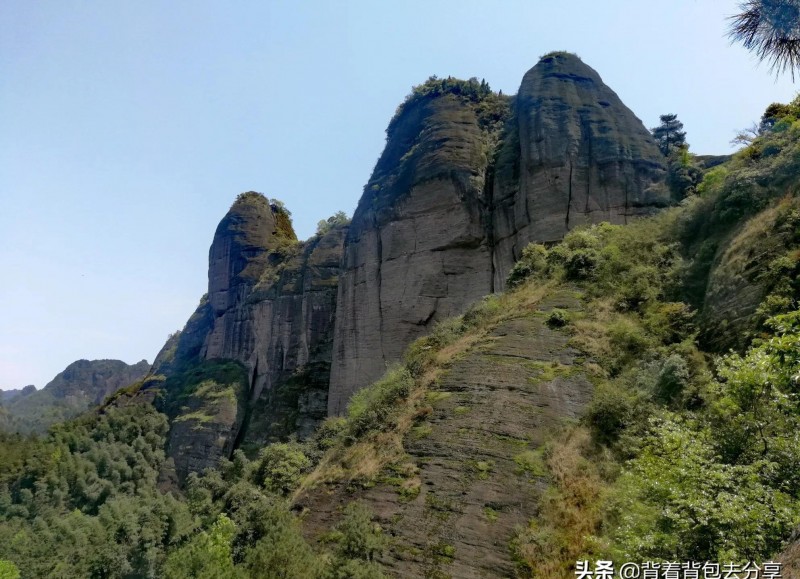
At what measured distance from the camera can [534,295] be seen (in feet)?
72.8

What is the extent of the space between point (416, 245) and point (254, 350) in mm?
22293

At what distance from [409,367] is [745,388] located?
12944 millimetres

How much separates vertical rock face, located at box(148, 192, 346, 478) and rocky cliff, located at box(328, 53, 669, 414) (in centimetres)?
747

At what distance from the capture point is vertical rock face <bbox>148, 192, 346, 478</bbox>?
42.6 metres

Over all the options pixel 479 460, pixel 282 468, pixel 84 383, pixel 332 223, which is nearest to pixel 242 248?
pixel 332 223

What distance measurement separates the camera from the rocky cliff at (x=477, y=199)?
29.7 metres

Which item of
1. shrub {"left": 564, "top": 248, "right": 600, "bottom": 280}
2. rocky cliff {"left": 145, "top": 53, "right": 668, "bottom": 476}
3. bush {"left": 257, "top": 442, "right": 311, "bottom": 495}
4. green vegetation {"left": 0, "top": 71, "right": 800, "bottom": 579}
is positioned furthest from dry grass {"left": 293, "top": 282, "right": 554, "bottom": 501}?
rocky cliff {"left": 145, "top": 53, "right": 668, "bottom": 476}

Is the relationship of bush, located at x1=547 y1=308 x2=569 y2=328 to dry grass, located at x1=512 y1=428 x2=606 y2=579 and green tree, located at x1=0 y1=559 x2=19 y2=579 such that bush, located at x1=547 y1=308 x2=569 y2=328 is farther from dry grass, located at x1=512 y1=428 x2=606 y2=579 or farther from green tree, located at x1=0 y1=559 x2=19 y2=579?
green tree, located at x1=0 y1=559 x2=19 y2=579

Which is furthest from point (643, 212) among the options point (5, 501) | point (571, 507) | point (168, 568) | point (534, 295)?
point (5, 501)

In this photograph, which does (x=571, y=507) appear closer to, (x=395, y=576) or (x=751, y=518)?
(x=395, y=576)

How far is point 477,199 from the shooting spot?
1292 inches

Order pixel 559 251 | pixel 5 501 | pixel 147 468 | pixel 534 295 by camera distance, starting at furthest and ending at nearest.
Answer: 1. pixel 147 468
2. pixel 5 501
3. pixel 559 251
4. pixel 534 295

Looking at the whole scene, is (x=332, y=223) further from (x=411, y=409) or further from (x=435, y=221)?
(x=411, y=409)

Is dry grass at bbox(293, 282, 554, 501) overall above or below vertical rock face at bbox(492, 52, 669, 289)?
below
